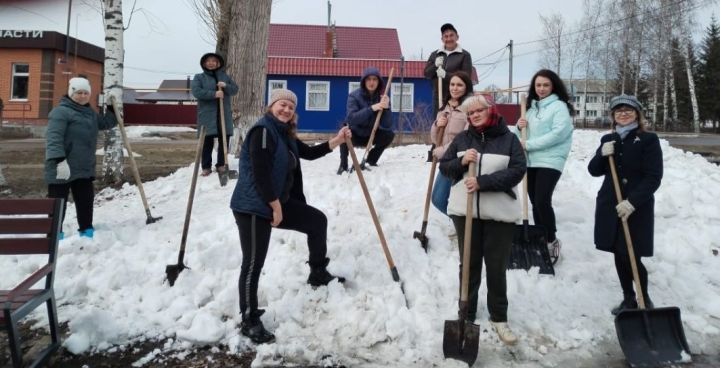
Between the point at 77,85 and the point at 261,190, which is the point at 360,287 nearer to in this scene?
the point at 261,190

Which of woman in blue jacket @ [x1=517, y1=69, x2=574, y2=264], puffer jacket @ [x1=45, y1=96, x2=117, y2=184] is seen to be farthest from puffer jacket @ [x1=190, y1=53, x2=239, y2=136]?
woman in blue jacket @ [x1=517, y1=69, x2=574, y2=264]

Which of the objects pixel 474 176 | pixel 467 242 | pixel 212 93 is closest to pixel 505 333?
pixel 467 242

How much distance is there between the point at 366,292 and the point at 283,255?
986mm

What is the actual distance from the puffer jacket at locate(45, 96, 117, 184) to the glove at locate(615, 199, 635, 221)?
5089 millimetres

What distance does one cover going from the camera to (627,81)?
3453cm

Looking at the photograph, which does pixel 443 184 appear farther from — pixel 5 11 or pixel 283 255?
pixel 5 11

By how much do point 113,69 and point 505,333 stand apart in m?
6.88

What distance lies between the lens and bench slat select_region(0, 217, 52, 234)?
362 centimetres

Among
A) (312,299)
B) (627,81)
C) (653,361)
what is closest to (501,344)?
(653,361)

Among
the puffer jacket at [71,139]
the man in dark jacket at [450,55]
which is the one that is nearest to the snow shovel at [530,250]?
the man in dark jacket at [450,55]

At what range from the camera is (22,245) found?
12.0 feet

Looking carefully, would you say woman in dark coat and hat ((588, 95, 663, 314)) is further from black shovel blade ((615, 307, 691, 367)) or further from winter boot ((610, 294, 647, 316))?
black shovel blade ((615, 307, 691, 367))

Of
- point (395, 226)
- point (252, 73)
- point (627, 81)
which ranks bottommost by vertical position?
point (395, 226)

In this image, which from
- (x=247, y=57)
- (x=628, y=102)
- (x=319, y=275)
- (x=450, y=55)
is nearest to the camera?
(x=628, y=102)
